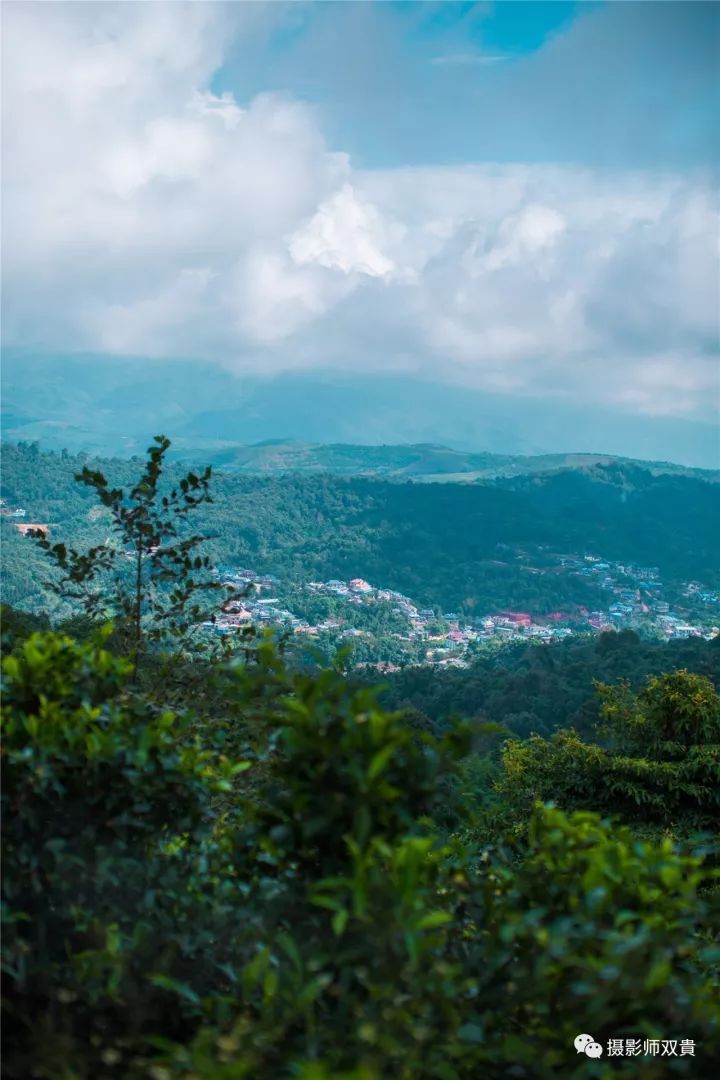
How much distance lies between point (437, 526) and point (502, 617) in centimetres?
2270

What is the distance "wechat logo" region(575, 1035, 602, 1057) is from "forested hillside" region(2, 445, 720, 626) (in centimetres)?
6329

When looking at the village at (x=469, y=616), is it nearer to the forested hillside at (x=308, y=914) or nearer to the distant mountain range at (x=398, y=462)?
the distant mountain range at (x=398, y=462)

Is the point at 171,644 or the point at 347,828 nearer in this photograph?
the point at 347,828

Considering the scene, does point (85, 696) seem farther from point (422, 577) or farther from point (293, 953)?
point (422, 577)

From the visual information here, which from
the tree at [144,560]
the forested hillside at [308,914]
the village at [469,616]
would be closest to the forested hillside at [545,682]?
the village at [469,616]

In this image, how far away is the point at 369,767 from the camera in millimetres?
1690

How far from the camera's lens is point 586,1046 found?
70.9 inches

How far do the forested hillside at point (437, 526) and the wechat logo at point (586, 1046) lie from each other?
6329 cm

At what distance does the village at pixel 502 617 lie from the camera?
59.2 metres

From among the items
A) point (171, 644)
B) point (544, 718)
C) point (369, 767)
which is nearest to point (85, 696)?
point (369, 767)

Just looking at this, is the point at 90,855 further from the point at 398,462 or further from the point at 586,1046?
the point at 398,462

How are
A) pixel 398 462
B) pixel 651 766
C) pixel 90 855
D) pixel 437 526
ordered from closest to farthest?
pixel 90 855
pixel 651 766
pixel 437 526
pixel 398 462

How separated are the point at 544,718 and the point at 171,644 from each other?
27308mm

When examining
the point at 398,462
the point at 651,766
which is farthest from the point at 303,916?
the point at 398,462
